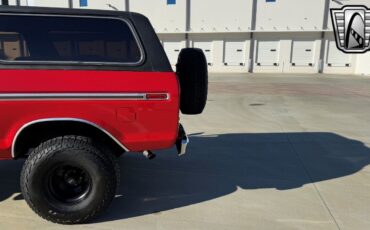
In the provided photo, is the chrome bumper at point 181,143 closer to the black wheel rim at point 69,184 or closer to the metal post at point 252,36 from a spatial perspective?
the black wheel rim at point 69,184

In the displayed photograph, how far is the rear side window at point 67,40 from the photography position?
10.1ft

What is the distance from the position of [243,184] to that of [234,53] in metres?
25.7

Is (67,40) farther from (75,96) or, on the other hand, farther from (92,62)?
(75,96)

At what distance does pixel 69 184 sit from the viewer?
3.25m

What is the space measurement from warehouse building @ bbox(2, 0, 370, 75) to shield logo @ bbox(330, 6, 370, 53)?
1.79 ft

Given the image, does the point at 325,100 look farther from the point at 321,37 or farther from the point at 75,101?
the point at 321,37

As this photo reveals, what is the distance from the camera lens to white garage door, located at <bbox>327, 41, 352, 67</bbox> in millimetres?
27500

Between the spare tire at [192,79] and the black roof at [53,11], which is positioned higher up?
the black roof at [53,11]

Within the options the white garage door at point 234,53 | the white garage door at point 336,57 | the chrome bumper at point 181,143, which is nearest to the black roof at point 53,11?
the chrome bumper at point 181,143

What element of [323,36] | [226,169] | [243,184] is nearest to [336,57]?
[323,36]

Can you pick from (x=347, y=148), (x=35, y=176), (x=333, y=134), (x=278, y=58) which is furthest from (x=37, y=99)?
(x=278, y=58)

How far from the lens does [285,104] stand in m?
11.0

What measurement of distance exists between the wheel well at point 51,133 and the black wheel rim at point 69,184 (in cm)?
35

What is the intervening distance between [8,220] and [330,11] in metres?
28.6
